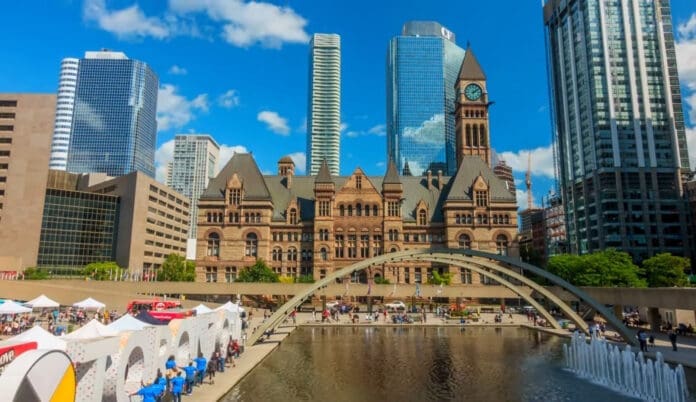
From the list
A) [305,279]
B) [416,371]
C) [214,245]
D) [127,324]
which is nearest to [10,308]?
[127,324]

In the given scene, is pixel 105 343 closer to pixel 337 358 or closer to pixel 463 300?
pixel 337 358

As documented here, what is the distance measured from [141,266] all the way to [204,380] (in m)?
104

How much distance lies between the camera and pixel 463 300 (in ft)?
245

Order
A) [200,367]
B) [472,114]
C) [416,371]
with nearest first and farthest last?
[200,367] → [416,371] → [472,114]

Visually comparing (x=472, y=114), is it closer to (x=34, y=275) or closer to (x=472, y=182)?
(x=472, y=182)

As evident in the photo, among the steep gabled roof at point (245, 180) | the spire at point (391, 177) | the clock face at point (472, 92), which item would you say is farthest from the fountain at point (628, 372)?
the clock face at point (472, 92)

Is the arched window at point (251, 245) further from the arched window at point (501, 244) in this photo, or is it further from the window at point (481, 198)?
the arched window at point (501, 244)

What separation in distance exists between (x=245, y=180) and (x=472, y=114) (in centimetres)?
5504

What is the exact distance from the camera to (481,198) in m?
81.6

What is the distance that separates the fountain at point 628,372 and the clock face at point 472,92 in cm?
8448

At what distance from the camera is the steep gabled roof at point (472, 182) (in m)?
82.1

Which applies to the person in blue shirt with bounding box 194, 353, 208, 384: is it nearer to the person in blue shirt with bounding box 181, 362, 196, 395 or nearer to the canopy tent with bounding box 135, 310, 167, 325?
the person in blue shirt with bounding box 181, 362, 196, 395

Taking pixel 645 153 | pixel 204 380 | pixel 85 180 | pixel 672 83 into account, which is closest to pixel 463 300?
pixel 204 380

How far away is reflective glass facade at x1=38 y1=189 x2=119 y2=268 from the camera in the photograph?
10238cm
